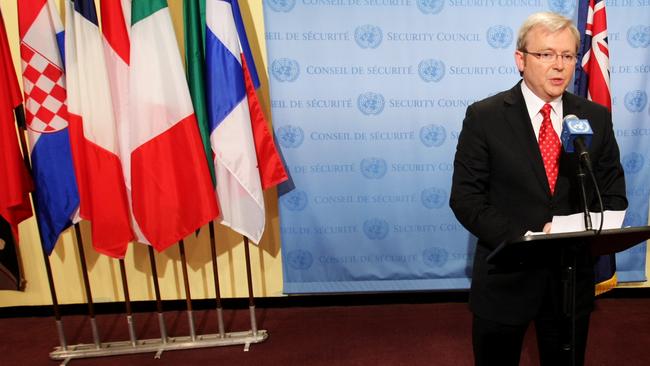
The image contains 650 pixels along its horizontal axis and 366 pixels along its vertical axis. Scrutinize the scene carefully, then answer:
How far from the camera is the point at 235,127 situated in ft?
7.82

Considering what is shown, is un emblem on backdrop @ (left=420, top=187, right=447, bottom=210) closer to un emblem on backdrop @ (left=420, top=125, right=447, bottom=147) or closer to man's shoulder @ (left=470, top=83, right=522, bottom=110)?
un emblem on backdrop @ (left=420, top=125, right=447, bottom=147)

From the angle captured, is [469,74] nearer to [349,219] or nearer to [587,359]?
[349,219]

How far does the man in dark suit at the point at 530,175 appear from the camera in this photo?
135 cm

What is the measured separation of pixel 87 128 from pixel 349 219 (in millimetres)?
1590

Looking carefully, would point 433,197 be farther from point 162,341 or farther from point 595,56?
point 162,341

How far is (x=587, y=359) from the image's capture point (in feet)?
8.28

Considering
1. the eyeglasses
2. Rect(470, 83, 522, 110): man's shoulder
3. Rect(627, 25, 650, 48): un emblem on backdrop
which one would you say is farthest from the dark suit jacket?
Rect(627, 25, 650, 48): un emblem on backdrop

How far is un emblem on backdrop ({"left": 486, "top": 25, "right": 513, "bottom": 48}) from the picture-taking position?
2734mm

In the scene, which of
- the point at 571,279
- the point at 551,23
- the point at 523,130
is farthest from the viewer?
the point at 523,130

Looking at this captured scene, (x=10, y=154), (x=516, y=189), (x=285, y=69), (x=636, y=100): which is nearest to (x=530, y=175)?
(x=516, y=189)

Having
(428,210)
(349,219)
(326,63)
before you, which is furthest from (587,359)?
(326,63)

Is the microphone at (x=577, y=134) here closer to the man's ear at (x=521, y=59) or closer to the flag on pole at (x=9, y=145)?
the man's ear at (x=521, y=59)

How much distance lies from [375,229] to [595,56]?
1604mm

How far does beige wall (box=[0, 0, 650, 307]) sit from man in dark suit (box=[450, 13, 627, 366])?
1756mm
